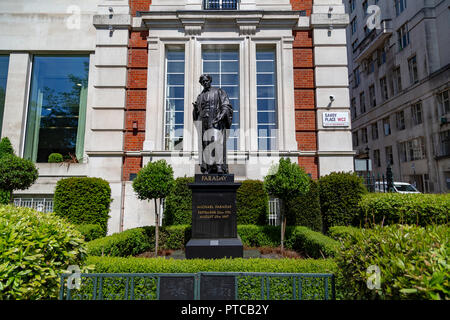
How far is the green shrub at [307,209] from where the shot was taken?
362 inches

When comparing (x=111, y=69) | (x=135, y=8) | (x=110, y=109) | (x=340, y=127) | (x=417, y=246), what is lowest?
(x=417, y=246)

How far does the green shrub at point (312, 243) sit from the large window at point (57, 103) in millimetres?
10807

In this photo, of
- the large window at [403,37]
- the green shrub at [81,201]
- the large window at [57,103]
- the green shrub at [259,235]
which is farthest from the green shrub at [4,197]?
the large window at [403,37]

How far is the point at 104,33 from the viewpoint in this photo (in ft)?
37.4

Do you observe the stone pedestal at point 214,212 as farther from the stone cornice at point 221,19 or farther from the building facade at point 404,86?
the building facade at point 404,86

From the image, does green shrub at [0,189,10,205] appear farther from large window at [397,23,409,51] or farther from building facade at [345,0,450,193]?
large window at [397,23,409,51]

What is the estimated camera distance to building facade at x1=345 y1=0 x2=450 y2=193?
23.4 m

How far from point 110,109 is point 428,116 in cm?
2866

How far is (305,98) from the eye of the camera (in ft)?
37.2

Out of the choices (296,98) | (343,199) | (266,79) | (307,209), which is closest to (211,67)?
(266,79)

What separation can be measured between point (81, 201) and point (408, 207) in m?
11.3
